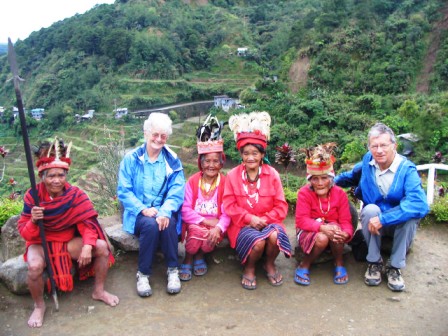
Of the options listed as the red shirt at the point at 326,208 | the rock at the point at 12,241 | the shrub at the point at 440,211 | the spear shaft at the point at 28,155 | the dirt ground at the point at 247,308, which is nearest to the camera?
the spear shaft at the point at 28,155

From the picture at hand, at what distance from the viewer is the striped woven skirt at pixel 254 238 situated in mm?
2973

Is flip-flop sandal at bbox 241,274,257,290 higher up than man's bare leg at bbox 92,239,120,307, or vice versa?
man's bare leg at bbox 92,239,120,307

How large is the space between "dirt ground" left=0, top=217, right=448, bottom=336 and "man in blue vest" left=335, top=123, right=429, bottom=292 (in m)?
0.22

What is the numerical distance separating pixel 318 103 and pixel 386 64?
252 inches

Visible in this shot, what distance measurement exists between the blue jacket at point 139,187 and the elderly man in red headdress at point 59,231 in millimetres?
329

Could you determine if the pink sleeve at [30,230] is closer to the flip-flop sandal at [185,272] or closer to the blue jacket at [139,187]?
the blue jacket at [139,187]

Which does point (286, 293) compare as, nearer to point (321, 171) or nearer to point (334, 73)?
point (321, 171)

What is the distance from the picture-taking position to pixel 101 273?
288cm

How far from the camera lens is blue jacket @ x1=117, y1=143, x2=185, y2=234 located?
3.12 meters

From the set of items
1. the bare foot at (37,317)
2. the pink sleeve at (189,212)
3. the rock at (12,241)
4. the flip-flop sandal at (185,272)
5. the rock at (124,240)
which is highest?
the pink sleeve at (189,212)

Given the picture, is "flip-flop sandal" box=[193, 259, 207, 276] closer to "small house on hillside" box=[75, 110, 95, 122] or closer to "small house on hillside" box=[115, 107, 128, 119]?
"small house on hillside" box=[115, 107, 128, 119]

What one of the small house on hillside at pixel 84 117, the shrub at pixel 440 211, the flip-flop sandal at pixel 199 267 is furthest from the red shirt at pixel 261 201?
the small house on hillside at pixel 84 117

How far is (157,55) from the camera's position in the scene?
155 feet

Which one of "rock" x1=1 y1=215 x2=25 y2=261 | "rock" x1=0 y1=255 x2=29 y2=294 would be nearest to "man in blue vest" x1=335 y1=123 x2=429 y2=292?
"rock" x1=0 y1=255 x2=29 y2=294
